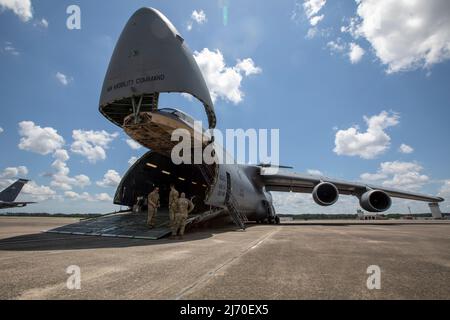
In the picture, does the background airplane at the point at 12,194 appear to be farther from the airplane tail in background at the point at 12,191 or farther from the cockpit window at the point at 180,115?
the cockpit window at the point at 180,115

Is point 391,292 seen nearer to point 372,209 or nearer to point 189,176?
point 189,176

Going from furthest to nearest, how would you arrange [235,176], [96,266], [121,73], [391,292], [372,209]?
[372,209], [235,176], [121,73], [96,266], [391,292]

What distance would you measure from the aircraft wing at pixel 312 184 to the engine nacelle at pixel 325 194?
34.3 inches

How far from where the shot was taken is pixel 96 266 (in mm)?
3676

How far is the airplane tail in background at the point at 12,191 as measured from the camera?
34188 mm

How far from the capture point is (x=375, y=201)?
18.9 metres

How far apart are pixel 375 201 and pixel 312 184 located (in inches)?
174

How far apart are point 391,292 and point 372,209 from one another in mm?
18006

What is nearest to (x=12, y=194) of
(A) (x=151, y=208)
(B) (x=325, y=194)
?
(A) (x=151, y=208)

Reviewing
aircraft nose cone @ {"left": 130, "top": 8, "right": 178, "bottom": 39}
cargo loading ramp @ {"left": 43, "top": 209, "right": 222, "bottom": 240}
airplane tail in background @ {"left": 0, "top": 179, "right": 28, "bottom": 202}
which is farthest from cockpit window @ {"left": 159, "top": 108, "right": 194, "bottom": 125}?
airplane tail in background @ {"left": 0, "top": 179, "right": 28, "bottom": 202}

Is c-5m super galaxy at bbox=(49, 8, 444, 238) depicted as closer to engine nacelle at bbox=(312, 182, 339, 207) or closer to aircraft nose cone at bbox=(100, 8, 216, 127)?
aircraft nose cone at bbox=(100, 8, 216, 127)

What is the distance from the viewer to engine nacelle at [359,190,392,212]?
18266 millimetres
